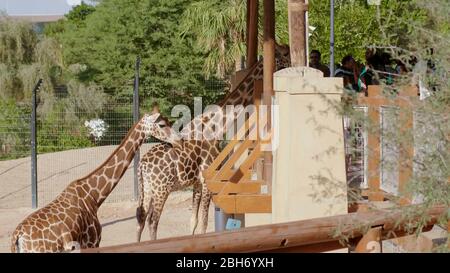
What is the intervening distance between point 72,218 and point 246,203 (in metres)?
1.65

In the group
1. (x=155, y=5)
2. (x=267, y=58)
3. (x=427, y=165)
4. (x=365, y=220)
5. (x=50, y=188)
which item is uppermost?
(x=155, y=5)

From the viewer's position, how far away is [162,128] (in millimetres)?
10078

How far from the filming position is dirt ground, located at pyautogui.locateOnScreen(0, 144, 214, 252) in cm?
1327

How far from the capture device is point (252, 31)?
10359mm

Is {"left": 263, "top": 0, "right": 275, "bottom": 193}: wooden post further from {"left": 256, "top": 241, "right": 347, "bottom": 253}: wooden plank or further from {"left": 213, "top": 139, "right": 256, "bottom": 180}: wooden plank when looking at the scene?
{"left": 256, "top": 241, "right": 347, "bottom": 253}: wooden plank

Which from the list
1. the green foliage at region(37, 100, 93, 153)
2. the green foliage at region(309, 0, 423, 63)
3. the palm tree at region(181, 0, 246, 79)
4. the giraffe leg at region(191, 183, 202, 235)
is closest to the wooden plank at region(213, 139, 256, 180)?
the giraffe leg at region(191, 183, 202, 235)

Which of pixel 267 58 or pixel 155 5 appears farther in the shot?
pixel 155 5

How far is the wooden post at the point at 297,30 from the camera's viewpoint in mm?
7555

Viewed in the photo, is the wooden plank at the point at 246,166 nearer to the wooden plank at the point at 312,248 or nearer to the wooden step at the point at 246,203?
the wooden step at the point at 246,203

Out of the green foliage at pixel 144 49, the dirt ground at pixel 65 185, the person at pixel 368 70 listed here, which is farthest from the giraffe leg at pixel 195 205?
the green foliage at pixel 144 49

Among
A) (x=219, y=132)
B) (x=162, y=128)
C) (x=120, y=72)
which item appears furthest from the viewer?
(x=120, y=72)
